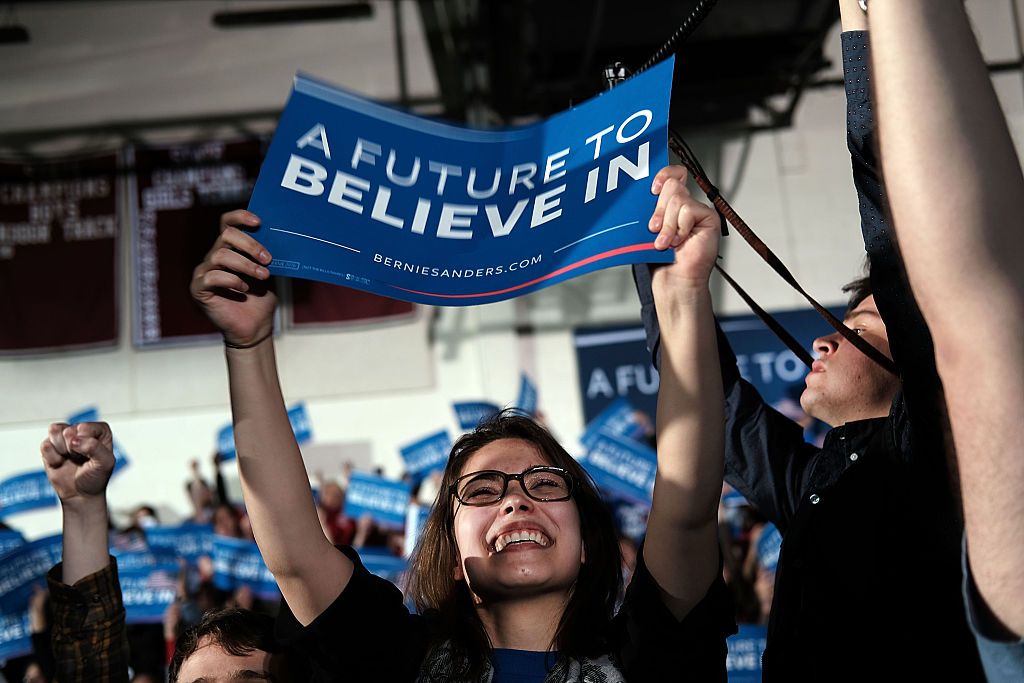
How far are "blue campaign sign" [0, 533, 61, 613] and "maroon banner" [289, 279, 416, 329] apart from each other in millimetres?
5670

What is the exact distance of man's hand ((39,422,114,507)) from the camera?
136 centimetres

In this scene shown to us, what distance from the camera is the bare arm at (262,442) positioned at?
110cm

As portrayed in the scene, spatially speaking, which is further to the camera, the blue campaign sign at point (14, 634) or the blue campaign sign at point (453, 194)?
the blue campaign sign at point (14, 634)

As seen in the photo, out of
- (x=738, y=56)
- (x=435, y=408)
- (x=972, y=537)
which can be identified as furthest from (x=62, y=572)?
(x=435, y=408)

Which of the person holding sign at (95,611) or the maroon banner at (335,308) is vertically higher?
the maroon banner at (335,308)

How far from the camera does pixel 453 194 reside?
1211mm

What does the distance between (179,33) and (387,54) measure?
5.80 ft

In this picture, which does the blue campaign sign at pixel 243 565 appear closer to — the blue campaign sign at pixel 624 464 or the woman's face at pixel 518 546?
the blue campaign sign at pixel 624 464

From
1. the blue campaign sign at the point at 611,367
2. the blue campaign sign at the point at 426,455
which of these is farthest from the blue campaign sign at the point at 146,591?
the blue campaign sign at the point at 611,367

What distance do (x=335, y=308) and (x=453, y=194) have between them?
7.40 metres

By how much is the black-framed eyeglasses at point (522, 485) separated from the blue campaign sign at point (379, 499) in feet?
11.7

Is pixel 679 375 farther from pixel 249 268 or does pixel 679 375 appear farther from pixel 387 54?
pixel 387 54

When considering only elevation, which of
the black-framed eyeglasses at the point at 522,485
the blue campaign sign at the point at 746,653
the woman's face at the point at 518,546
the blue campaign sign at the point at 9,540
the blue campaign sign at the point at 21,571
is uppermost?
the black-framed eyeglasses at the point at 522,485

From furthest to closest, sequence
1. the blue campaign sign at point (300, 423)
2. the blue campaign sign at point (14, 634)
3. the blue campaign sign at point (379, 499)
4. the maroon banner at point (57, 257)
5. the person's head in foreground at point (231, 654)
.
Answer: the maroon banner at point (57, 257)
the blue campaign sign at point (300, 423)
the blue campaign sign at point (379, 499)
the blue campaign sign at point (14, 634)
the person's head in foreground at point (231, 654)
